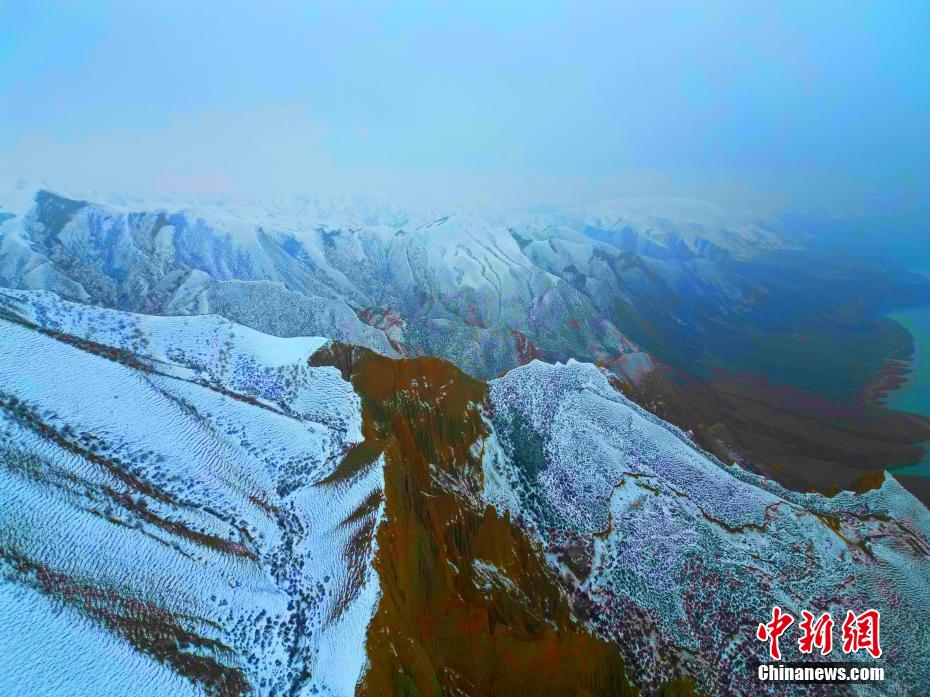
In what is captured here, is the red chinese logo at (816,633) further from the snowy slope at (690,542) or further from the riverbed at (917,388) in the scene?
the riverbed at (917,388)

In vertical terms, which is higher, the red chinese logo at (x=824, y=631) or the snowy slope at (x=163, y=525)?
the snowy slope at (x=163, y=525)

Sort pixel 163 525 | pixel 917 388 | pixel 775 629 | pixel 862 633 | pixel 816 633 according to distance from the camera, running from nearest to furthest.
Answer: pixel 163 525, pixel 775 629, pixel 816 633, pixel 862 633, pixel 917 388

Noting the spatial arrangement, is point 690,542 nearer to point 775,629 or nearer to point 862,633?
A: point 775,629

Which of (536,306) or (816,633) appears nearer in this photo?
(816,633)

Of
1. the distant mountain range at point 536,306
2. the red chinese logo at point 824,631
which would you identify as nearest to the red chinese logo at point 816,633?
the red chinese logo at point 824,631

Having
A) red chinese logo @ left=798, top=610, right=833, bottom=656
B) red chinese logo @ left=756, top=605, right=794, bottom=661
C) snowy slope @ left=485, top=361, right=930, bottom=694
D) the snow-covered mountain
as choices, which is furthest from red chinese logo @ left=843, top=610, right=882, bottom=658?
red chinese logo @ left=756, top=605, right=794, bottom=661

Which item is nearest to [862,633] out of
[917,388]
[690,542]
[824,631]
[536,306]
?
[824,631]

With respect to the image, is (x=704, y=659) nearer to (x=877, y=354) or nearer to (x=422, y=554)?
(x=422, y=554)
